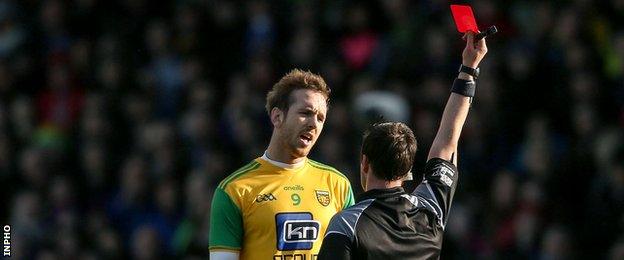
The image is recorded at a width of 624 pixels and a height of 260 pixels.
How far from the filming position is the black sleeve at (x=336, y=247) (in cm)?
543

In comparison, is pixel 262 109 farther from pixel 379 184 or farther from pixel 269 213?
pixel 379 184

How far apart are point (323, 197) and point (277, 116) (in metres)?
0.50

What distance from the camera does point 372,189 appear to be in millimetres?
5703

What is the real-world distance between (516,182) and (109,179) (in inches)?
180

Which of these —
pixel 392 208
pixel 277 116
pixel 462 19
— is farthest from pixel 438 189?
pixel 277 116

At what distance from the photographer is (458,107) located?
6.11 m

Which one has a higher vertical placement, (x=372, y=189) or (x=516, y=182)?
(x=372, y=189)

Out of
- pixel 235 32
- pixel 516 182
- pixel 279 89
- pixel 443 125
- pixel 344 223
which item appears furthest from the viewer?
pixel 235 32

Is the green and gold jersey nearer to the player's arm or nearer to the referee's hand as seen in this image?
the player's arm

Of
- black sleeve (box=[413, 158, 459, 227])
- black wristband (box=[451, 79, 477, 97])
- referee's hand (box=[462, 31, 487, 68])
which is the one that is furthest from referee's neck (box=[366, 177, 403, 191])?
referee's hand (box=[462, 31, 487, 68])

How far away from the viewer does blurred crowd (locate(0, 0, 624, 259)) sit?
1109cm

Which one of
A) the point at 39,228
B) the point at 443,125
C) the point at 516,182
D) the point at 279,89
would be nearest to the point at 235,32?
the point at 39,228

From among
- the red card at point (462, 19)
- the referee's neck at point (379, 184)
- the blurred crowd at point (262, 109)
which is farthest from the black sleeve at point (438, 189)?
the blurred crowd at point (262, 109)

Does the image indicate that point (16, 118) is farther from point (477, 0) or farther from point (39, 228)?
point (477, 0)
